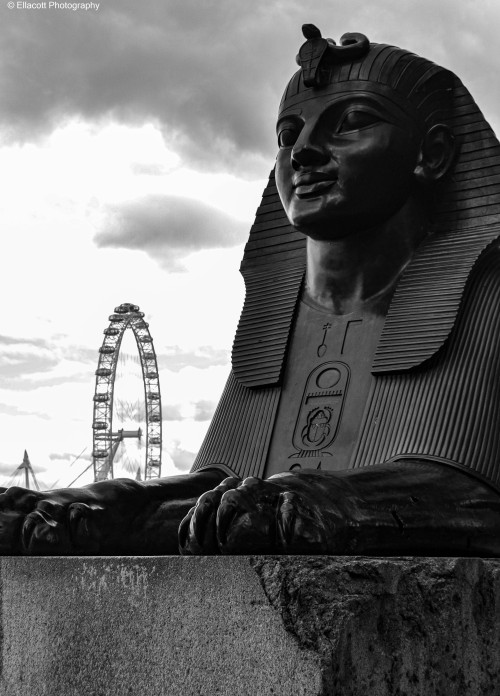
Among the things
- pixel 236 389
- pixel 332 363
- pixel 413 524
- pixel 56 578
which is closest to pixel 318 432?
pixel 332 363

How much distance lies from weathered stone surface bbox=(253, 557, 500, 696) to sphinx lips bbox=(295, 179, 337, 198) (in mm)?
1681

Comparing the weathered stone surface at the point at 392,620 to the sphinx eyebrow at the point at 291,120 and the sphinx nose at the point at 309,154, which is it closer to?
the sphinx nose at the point at 309,154

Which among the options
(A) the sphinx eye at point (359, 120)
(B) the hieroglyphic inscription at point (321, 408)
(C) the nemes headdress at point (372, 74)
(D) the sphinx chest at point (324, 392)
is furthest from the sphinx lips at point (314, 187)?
(B) the hieroglyphic inscription at point (321, 408)

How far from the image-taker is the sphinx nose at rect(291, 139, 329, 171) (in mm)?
4184

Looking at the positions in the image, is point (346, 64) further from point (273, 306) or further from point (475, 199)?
point (273, 306)

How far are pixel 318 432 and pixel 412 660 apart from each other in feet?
4.79

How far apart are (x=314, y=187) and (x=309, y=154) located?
0.42 feet

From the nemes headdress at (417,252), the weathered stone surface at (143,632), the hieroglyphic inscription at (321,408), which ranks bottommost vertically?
the weathered stone surface at (143,632)

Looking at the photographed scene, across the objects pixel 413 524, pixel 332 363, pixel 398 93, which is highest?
pixel 398 93

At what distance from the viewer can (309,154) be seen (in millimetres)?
4184

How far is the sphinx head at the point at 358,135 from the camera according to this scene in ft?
13.7

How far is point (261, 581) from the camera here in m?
2.71

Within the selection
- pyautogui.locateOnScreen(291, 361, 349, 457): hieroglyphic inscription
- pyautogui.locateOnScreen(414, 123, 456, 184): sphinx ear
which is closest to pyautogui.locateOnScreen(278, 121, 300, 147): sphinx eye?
pyautogui.locateOnScreen(414, 123, 456, 184): sphinx ear

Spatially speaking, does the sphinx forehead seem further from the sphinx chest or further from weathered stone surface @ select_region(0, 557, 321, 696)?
weathered stone surface @ select_region(0, 557, 321, 696)
